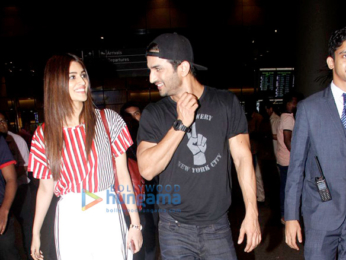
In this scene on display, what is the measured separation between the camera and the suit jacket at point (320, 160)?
1955 mm

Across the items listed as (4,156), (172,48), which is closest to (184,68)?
(172,48)

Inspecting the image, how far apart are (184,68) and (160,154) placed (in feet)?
2.12

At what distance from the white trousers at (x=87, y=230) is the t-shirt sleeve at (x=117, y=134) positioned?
14.5 inches

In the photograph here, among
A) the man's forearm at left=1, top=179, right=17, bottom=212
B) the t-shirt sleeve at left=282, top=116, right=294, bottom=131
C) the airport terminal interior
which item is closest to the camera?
the man's forearm at left=1, top=179, right=17, bottom=212

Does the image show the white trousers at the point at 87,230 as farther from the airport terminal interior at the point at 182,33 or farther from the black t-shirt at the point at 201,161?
the airport terminal interior at the point at 182,33

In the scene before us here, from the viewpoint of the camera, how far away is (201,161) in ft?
6.49

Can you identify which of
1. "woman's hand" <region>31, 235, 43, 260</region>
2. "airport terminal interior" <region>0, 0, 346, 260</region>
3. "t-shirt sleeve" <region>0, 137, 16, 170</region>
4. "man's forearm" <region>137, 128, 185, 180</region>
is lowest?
"woman's hand" <region>31, 235, 43, 260</region>

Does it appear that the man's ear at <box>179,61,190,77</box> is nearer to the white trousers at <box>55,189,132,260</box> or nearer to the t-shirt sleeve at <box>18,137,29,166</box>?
the white trousers at <box>55,189,132,260</box>

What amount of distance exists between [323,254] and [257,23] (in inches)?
379

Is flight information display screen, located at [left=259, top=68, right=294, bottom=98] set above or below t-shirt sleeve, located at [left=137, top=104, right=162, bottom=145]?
above

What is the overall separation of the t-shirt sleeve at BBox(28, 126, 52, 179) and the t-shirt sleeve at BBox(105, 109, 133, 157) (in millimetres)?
482

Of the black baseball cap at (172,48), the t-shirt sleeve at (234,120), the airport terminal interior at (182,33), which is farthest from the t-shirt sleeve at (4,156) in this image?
the airport terminal interior at (182,33)

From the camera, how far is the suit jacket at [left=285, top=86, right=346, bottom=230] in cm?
196

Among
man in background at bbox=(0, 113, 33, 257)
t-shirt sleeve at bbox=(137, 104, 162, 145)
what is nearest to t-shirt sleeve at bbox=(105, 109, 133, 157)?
t-shirt sleeve at bbox=(137, 104, 162, 145)
